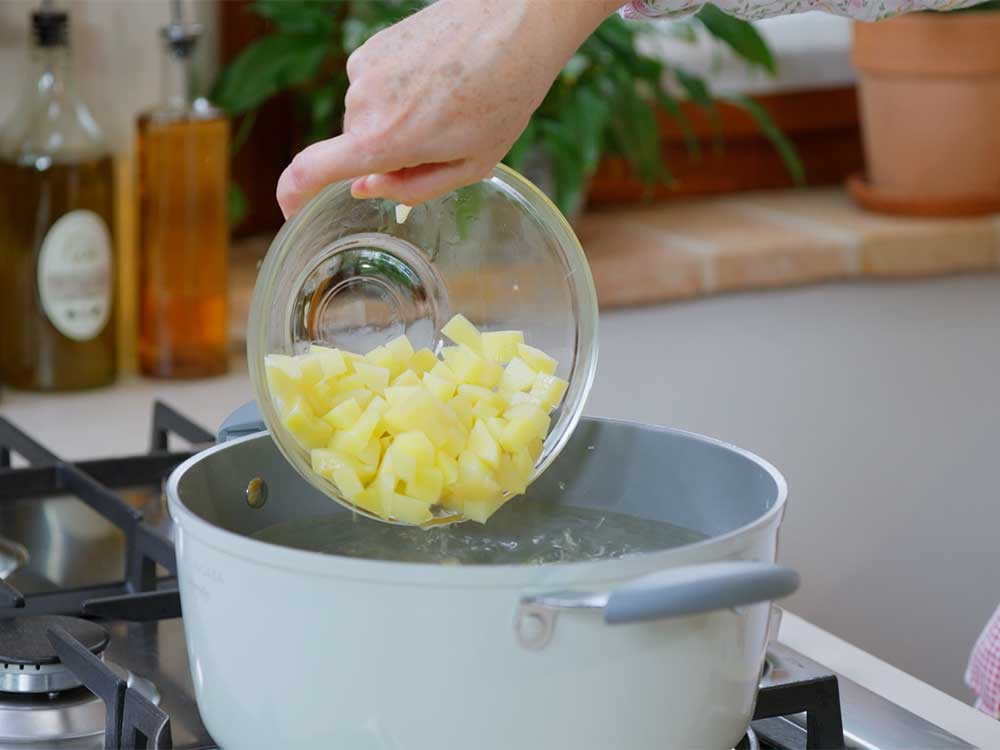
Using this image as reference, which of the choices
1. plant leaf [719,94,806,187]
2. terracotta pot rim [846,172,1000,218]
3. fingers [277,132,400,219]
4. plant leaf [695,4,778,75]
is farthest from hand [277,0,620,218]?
terracotta pot rim [846,172,1000,218]

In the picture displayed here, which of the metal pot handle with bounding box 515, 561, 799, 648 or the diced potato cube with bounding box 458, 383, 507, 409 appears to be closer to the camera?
the metal pot handle with bounding box 515, 561, 799, 648

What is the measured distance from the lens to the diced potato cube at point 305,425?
570 millimetres

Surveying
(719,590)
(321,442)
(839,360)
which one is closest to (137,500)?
(321,442)

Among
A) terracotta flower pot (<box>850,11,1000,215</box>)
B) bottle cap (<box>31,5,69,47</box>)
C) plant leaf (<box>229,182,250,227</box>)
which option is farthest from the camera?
terracotta flower pot (<box>850,11,1000,215</box>)

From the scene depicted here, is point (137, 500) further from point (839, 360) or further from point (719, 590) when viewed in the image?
point (839, 360)

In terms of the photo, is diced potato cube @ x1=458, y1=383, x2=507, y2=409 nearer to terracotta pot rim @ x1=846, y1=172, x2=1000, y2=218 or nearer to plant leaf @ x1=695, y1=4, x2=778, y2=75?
plant leaf @ x1=695, y1=4, x2=778, y2=75

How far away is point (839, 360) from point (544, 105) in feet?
1.26

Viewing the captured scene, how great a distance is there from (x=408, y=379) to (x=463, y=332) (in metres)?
0.04

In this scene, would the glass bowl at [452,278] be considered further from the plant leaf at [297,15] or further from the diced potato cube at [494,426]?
the plant leaf at [297,15]

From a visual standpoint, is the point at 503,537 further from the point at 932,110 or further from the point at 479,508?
the point at 932,110

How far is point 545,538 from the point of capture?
0.62 meters

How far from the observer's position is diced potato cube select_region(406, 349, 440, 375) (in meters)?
0.61

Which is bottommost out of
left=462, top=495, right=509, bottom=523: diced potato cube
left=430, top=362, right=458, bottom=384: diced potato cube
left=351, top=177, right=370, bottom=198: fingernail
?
left=462, top=495, right=509, bottom=523: diced potato cube

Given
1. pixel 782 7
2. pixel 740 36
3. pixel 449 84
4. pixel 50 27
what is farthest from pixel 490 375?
pixel 740 36
